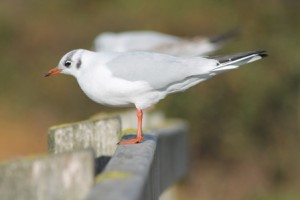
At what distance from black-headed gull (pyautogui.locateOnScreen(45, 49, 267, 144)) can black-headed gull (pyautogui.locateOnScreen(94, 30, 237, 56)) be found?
5459 mm

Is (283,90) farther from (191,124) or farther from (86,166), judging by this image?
(86,166)

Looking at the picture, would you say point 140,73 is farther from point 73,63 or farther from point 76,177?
point 76,177

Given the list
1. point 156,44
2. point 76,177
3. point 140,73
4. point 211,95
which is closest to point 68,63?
point 140,73

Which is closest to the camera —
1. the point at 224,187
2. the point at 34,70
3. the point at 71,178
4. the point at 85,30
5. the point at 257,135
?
the point at 71,178

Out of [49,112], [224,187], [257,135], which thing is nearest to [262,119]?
[257,135]

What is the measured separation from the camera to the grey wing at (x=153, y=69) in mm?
5602

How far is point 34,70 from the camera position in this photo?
1415cm

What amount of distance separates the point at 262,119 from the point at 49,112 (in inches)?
112

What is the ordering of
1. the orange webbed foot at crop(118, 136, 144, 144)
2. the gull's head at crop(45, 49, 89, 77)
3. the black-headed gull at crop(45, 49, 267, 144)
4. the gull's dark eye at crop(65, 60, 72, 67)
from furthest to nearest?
the gull's dark eye at crop(65, 60, 72, 67) → the gull's head at crop(45, 49, 89, 77) → the black-headed gull at crop(45, 49, 267, 144) → the orange webbed foot at crop(118, 136, 144, 144)

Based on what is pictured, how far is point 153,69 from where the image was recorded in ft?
18.5

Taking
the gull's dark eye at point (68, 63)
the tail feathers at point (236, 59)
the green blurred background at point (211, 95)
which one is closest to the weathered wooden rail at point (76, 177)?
the tail feathers at point (236, 59)

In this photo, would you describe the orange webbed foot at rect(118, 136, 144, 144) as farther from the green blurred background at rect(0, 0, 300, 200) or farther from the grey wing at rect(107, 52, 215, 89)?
the green blurred background at rect(0, 0, 300, 200)

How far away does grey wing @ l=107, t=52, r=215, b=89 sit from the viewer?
5.60m

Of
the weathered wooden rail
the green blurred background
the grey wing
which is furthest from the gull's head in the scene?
the green blurred background
